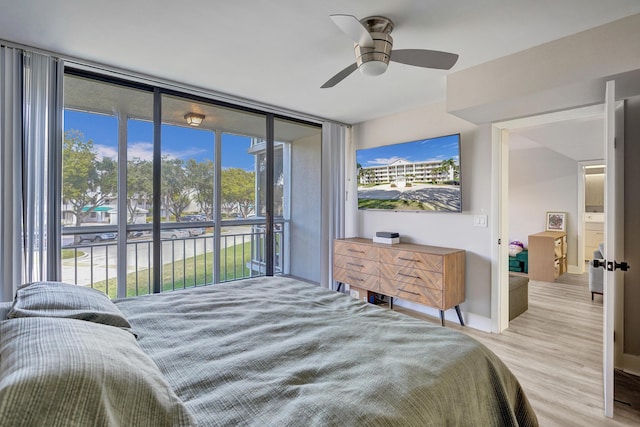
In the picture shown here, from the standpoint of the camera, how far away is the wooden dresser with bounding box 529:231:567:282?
5.10m

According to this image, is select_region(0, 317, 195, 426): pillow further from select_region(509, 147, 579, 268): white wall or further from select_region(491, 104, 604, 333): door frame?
select_region(509, 147, 579, 268): white wall

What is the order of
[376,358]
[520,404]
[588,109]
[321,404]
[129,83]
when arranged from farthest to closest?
1. [129,83]
2. [588,109]
3. [520,404]
4. [376,358]
5. [321,404]

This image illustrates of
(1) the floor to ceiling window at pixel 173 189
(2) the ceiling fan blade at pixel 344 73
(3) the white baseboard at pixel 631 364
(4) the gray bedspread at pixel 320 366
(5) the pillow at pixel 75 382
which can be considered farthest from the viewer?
(1) the floor to ceiling window at pixel 173 189

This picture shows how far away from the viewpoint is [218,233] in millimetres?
4422

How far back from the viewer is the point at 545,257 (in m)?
5.16

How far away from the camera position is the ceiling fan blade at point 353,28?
61.3 inches

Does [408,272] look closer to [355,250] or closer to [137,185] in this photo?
[355,250]

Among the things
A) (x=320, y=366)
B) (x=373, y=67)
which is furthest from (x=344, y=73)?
(x=320, y=366)

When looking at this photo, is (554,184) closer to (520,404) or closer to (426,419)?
(520,404)

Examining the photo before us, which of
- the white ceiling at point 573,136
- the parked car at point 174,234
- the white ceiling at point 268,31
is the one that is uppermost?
the white ceiling at point 268,31

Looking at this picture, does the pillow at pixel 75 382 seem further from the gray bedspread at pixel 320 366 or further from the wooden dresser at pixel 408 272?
the wooden dresser at pixel 408 272

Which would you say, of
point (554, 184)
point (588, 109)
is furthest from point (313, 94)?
point (554, 184)

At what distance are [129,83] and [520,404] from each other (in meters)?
3.65

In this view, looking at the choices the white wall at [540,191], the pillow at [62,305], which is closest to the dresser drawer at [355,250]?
the pillow at [62,305]
